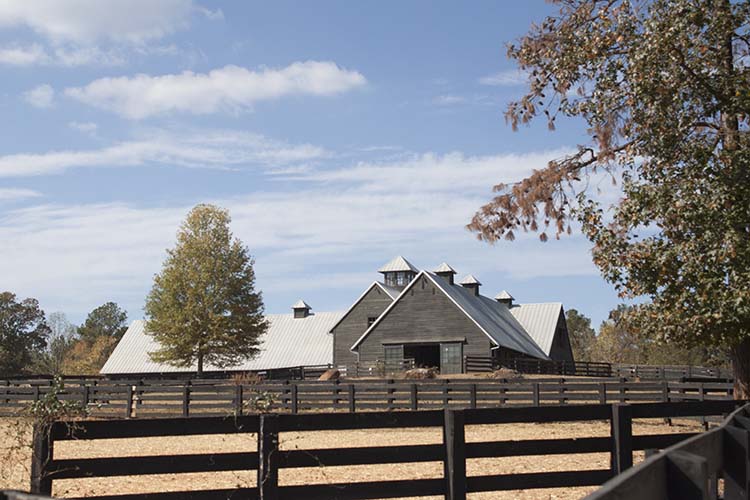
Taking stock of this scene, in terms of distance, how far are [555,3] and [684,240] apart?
766 centimetres

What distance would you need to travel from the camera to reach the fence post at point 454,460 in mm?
8336

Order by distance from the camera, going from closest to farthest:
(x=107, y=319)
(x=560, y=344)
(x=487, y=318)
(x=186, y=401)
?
(x=186, y=401)
(x=487, y=318)
(x=560, y=344)
(x=107, y=319)

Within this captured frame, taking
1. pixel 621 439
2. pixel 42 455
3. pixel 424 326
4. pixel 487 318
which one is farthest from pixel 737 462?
pixel 487 318

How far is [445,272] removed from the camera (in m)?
58.3

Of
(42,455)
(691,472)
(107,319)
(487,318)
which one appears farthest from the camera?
(107,319)

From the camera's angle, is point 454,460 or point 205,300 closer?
point 454,460

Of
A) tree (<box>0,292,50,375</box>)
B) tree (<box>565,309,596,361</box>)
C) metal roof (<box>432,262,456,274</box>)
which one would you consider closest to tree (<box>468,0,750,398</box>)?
metal roof (<box>432,262,456,274</box>)

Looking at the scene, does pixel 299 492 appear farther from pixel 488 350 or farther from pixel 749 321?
pixel 488 350

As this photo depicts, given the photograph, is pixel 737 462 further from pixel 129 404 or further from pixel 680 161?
pixel 129 404

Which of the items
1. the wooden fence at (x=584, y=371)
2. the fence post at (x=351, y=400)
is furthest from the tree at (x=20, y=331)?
the fence post at (x=351, y=400)

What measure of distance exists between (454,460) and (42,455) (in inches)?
155

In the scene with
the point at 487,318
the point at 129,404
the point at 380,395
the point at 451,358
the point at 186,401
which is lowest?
the point at 129,404

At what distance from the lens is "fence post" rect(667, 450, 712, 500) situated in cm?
320

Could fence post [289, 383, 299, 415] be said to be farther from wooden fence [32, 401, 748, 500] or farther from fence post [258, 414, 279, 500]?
fence post [258, 414, 279, 500]
